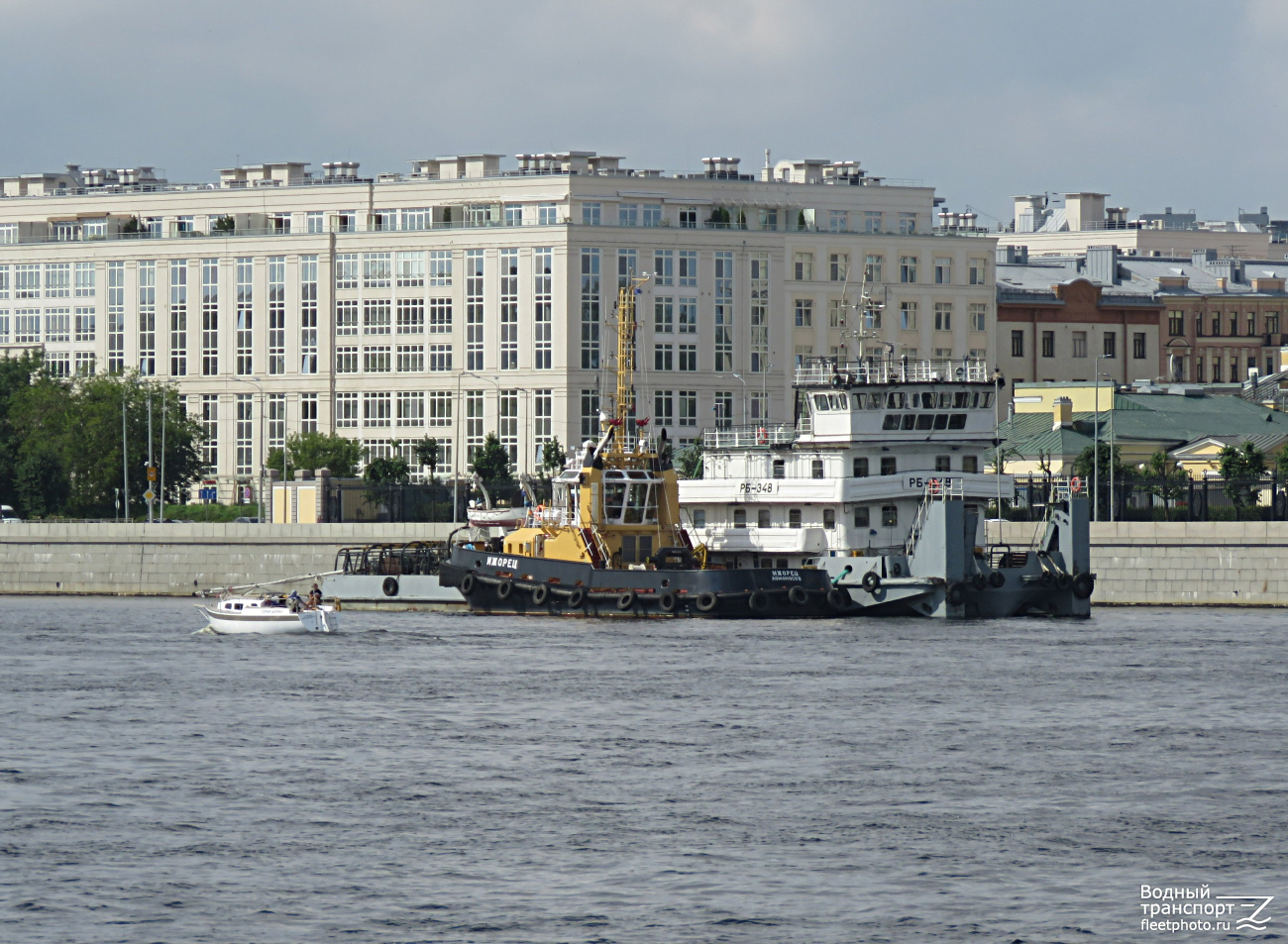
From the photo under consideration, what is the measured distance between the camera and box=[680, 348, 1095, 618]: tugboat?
262 ft

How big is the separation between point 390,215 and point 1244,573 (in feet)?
267

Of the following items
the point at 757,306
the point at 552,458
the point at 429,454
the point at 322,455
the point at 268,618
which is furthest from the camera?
the point at 757,306

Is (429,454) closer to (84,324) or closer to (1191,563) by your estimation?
(84,324)

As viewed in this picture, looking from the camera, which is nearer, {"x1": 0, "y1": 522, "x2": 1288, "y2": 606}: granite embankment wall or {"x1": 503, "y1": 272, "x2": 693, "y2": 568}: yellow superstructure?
{"x1": 503, "y1": 272, "x2": 693, "y2": 568}: yellow superstructure

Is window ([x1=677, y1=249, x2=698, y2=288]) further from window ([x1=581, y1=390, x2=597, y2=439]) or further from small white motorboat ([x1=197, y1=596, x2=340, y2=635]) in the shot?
small white motorboat ([x1=197, y1=596, x2=340, y2=635])

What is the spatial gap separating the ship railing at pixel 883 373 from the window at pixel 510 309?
6785 cm

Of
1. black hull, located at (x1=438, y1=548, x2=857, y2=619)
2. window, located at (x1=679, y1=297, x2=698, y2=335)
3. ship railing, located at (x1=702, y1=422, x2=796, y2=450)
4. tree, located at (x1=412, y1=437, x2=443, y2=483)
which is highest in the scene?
window, located at (x1=679, y1=297, x2=698, y2=335)

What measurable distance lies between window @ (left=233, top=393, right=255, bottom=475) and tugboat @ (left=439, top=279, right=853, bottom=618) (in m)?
74.3

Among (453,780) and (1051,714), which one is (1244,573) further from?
(453,780)

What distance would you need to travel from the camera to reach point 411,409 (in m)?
154

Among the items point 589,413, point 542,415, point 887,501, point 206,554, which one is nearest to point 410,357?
point 542,415

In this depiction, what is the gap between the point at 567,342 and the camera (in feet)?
491

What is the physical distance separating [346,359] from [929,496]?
271 ft

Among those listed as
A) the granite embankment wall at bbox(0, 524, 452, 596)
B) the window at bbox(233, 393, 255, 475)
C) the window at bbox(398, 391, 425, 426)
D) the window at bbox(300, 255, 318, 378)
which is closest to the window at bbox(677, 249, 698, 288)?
the window at bbox(398, 391, 425, 426)
